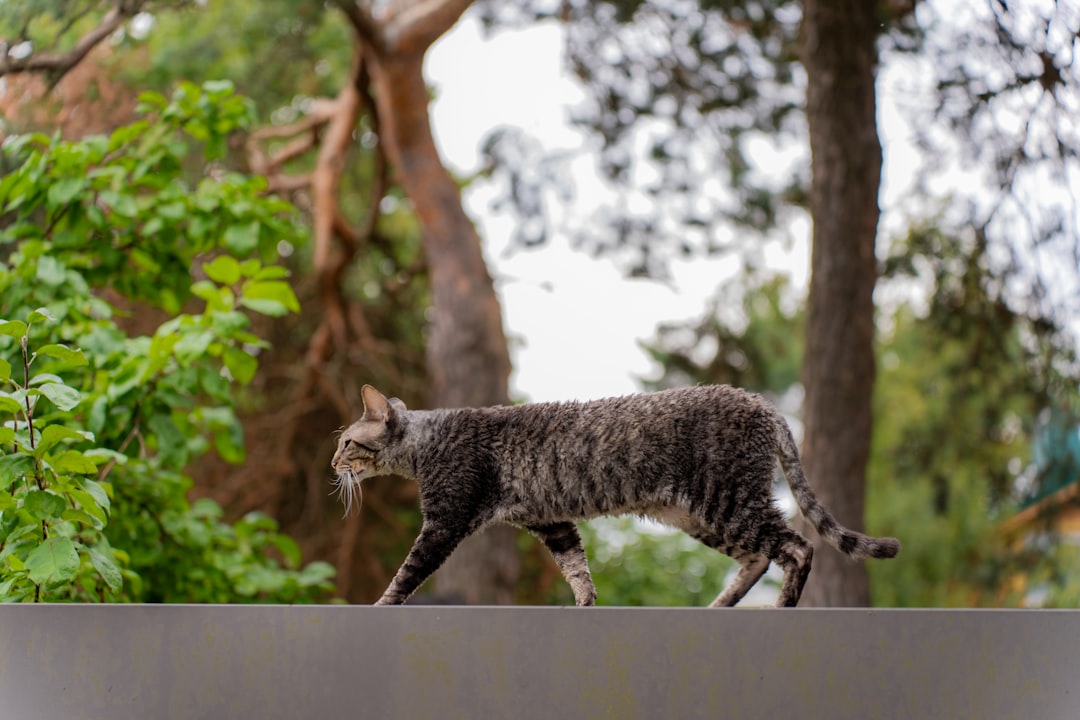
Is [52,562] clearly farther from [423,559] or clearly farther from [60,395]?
[423,559]

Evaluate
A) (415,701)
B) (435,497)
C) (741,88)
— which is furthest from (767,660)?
(741,88)

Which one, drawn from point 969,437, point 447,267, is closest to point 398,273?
point 447,267

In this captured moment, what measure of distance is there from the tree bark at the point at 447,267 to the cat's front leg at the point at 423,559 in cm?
330

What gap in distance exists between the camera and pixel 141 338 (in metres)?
2.81

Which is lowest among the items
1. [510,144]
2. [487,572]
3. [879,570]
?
[879,570]

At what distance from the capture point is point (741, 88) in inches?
243

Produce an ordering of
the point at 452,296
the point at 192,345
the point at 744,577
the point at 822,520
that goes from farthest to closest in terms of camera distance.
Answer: the point at 452,296 → the point at 192,345 → the point at 744,577 → the point at 822,520

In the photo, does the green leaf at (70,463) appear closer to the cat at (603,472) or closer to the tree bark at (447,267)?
the cat at (603,472)

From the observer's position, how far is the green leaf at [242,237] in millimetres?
2742

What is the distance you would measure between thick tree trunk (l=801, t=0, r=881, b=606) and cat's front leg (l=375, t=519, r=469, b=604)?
2.91m

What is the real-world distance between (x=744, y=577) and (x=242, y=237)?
1662mm

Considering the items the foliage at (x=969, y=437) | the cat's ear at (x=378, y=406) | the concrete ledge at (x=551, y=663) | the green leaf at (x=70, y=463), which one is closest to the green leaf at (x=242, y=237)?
the cat's ear at (x=378, y=406)

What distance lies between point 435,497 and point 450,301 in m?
3.72

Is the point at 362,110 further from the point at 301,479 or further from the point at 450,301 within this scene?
the point at 301,479
